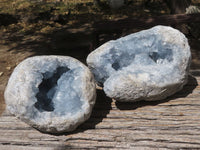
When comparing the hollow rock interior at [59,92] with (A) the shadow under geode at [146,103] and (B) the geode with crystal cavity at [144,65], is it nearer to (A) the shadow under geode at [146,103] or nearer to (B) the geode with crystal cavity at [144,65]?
(B) the geode with crystal cavity at [144,65]

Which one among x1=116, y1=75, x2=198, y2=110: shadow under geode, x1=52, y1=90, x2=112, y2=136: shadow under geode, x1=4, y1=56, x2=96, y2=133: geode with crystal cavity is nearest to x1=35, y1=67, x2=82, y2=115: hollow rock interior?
x1=4, y1=56, x2=96, y2=133: geode with crystal cavity

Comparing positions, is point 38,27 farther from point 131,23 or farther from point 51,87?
point 51,87

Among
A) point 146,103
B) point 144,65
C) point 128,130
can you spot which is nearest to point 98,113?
point 128,130

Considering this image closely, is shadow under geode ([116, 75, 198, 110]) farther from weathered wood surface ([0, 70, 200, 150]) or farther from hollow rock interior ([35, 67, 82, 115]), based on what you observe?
hollow rock interior ([35, 67, 82, 115])

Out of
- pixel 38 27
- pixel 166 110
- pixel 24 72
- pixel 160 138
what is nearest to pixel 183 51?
pixel 166 110

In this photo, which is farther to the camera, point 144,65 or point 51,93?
point 144,65

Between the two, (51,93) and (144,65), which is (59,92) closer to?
(51,93)

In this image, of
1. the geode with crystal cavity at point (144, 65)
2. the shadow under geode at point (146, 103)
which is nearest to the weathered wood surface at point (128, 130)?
the shadow under geode at point (146, 103)
